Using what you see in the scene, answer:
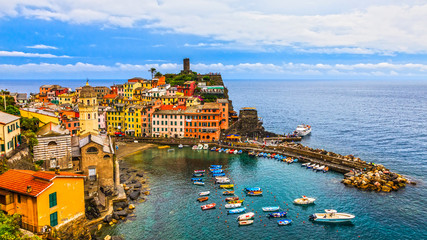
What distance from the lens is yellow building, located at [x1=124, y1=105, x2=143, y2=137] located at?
325ft

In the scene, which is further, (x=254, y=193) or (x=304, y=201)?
(x=254, y=193)

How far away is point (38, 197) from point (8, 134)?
52.4 ft

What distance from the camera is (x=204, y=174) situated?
216ft

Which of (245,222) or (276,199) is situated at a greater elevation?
(276,199)

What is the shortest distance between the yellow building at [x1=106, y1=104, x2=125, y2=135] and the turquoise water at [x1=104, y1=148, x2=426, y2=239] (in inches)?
1400

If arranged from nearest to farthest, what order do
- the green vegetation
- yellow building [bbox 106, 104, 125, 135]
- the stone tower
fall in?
the green vegetation → the stone tower → yellow building [bbox 106, 104, 125, 135]

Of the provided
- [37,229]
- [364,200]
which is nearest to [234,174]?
[364,200]

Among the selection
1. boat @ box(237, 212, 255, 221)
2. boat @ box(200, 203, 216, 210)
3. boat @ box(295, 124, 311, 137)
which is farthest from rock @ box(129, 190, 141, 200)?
boat @ box(295, 124, 311, 137)

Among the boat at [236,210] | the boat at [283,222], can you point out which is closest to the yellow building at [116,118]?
the boat at [236,210]

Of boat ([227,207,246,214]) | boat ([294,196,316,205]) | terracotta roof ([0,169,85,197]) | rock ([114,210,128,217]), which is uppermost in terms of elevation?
terracotta roof ([0,169,85,197])

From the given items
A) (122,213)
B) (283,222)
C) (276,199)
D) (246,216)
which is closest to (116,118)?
(122,213)

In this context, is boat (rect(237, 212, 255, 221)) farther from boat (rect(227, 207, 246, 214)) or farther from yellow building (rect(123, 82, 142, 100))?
yellow building (rect(123, 82, 142, 100))

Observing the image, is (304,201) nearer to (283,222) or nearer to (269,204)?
(269,204)

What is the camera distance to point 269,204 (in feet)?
168
